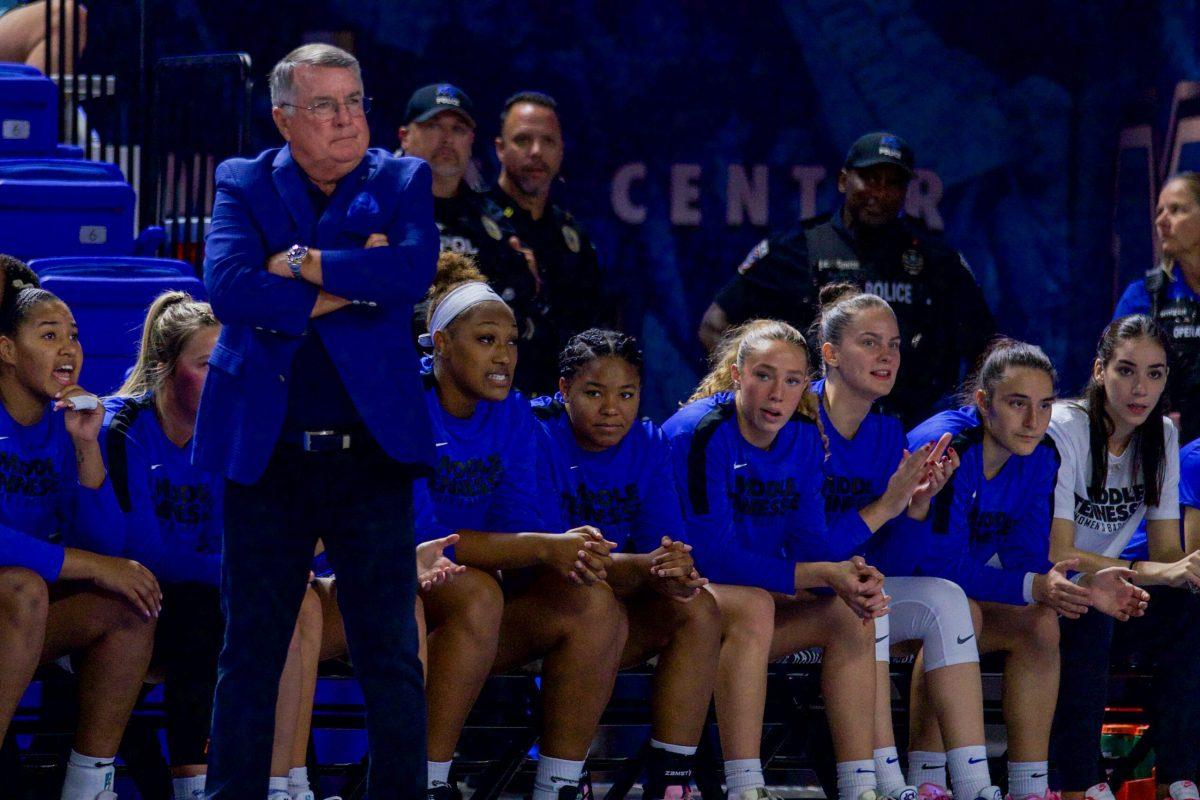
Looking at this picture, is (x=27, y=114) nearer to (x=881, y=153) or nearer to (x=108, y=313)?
(x=108, y=313)

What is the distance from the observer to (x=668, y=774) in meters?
3.85

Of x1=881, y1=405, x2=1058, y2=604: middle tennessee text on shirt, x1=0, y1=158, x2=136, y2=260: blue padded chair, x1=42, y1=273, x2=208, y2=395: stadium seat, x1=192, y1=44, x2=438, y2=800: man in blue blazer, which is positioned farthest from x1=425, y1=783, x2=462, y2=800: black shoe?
x1=0, y1=158, x2=136, y2=260: blue padded chair

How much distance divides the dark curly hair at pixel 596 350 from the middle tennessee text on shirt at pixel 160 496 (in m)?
0.84

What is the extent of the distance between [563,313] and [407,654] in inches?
90.2

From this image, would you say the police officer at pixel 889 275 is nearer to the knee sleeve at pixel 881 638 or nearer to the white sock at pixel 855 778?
the knee sleeve at pixel 881 638

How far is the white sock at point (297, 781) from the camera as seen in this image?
3.56 meters

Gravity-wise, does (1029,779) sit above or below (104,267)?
below

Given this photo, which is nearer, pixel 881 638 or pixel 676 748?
pixel 676 748

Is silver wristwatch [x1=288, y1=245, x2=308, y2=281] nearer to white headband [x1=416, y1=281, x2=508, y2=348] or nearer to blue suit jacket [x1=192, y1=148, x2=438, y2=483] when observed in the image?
blue suit jacket [x1=192, y1=148, x2=438, y2=483]

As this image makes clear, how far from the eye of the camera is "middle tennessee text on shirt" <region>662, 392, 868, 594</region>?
4.16 metres

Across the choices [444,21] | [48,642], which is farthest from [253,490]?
[444,21]

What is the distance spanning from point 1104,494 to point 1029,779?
32.2 inches

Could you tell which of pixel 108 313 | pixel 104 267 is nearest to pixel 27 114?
pixel 104 267

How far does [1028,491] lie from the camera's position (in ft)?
14.6
